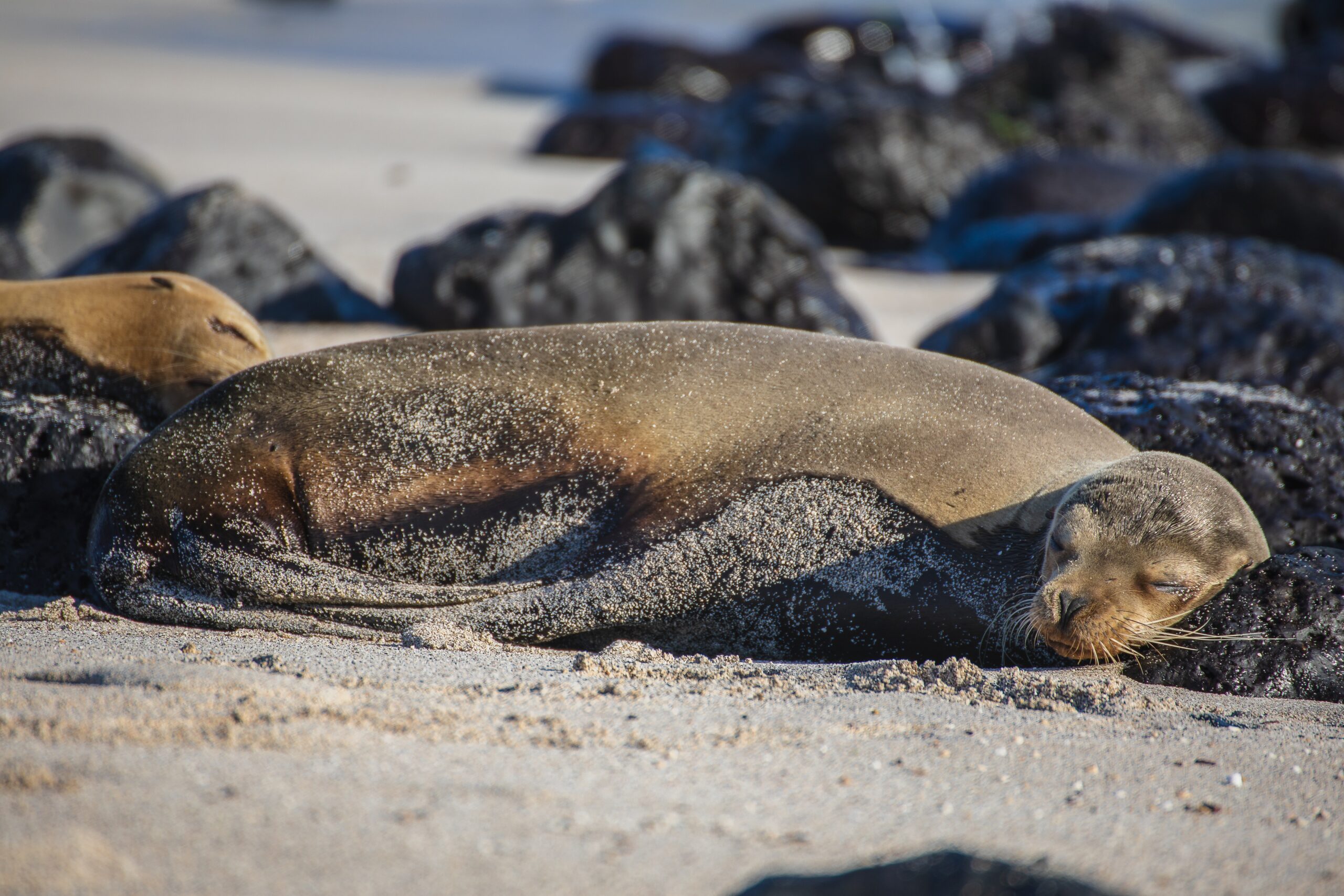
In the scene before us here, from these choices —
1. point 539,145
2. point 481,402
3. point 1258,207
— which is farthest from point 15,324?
point 539,145

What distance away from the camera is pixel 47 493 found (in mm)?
3686

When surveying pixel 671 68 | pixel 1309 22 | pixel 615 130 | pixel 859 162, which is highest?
pixel 859 162

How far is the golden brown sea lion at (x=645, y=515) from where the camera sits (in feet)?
→ 10.6

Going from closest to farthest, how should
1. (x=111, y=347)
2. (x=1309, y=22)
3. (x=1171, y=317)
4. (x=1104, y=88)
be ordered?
(x=111, y=347) → (x=1171, y=317) → (x=1104, y=88) → (x=1309, y=22)

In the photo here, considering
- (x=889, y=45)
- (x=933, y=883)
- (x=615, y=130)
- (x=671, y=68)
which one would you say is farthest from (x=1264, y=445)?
(x=889, y=45)

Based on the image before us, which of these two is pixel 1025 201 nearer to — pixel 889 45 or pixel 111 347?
pixel 111 347

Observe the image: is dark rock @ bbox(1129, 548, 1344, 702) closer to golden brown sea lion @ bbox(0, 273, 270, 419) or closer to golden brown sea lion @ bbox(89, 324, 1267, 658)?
golden brown sea lion @ bbox(89, 324, 1267, 658)

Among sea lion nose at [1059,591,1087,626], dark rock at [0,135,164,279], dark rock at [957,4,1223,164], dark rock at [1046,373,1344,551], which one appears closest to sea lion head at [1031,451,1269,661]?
sea lion nose at [1059,591,1087,626]

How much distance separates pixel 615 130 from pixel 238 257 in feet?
32.2

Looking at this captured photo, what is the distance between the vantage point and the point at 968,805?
2.20 meters

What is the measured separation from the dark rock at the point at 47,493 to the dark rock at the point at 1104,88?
44.7 feet

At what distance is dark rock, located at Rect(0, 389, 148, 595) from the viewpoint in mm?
3660

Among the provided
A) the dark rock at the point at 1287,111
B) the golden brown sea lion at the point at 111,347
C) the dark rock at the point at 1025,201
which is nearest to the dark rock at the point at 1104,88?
the dark rock at the point at 1287,111

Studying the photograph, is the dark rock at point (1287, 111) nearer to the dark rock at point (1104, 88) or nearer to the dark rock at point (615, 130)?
the dark rock at point (1104, 88)
